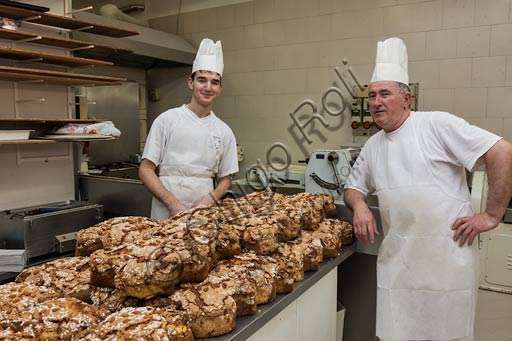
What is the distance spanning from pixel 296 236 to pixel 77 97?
2.06 meters

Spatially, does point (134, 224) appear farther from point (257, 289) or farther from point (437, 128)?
point (437, 128)

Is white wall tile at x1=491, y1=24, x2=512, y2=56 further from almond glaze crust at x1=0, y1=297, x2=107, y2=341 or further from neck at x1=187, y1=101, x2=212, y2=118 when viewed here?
almond glaze crust at x1=0, y1=297, x2=107, y2=341

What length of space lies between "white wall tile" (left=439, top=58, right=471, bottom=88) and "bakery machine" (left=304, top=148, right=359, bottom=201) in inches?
54.3

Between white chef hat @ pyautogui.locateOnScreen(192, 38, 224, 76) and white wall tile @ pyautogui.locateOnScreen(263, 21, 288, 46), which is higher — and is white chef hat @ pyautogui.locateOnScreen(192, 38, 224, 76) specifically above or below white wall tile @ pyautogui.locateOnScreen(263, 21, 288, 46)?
below

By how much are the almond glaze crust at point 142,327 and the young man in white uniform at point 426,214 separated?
1.10 m

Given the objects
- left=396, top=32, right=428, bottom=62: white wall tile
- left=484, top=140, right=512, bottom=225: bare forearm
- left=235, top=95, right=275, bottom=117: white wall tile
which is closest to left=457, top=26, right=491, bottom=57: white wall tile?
left=396, top=32, right=428, bottom=62: white wall tile

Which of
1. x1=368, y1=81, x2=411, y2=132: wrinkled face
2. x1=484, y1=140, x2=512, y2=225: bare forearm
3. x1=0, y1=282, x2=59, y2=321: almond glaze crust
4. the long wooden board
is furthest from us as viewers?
the long wooden board

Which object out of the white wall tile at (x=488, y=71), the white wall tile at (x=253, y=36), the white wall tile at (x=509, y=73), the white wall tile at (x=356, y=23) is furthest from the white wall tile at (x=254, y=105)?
the white wall tile at (x=509, y=73)

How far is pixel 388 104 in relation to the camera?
68.6 inches

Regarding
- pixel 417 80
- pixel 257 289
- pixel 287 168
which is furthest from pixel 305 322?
pixel 417 80

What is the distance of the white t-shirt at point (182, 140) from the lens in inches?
87.0

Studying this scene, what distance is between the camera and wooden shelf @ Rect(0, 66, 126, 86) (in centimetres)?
212

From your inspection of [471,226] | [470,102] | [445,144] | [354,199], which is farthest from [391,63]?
[470,102]

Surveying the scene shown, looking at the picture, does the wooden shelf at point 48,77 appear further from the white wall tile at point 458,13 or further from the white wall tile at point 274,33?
the white wall tile at point 458,13
